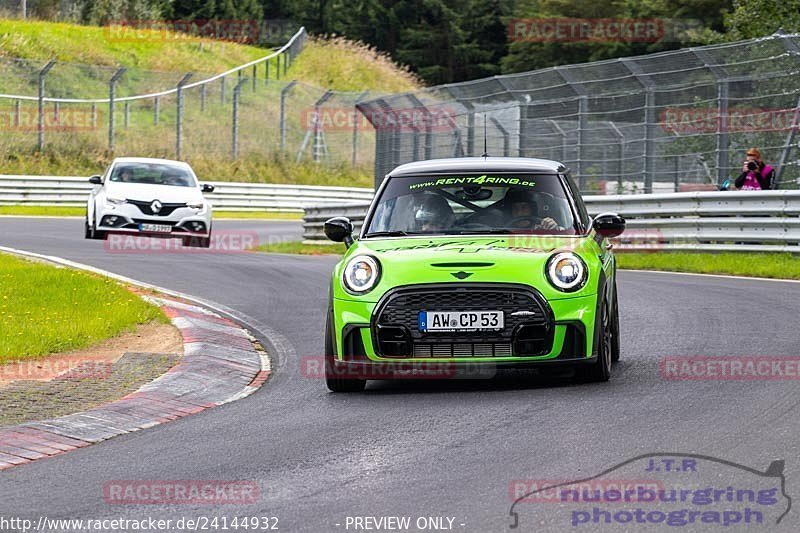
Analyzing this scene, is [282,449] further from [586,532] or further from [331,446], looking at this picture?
[586,532]

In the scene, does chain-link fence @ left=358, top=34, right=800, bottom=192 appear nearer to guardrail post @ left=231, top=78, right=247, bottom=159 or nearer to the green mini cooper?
the green mini cooper

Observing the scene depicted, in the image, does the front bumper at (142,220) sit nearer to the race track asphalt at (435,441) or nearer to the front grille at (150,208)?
the front grille at (150,208)

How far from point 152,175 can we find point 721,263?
1027 cm

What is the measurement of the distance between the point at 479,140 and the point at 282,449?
70.1ft

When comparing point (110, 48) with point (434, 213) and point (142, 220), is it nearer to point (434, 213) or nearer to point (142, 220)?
point (142, 220)

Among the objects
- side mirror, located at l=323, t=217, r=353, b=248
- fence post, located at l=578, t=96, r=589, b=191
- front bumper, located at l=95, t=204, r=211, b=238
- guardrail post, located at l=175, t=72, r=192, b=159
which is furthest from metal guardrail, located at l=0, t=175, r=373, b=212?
side mirror, located at l=323, t=217, r=353, b=248

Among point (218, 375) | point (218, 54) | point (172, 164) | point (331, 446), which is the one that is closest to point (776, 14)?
point (172, 164)

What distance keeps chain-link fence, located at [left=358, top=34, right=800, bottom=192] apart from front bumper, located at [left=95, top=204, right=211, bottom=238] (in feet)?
20.2

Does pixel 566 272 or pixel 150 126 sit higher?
pixel 150 126

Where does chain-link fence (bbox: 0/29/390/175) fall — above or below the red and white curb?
above

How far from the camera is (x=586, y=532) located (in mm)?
5391

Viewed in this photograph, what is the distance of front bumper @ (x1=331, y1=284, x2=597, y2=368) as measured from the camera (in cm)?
871

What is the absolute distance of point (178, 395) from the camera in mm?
9086

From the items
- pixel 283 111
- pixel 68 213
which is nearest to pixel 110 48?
pixel 283 111
